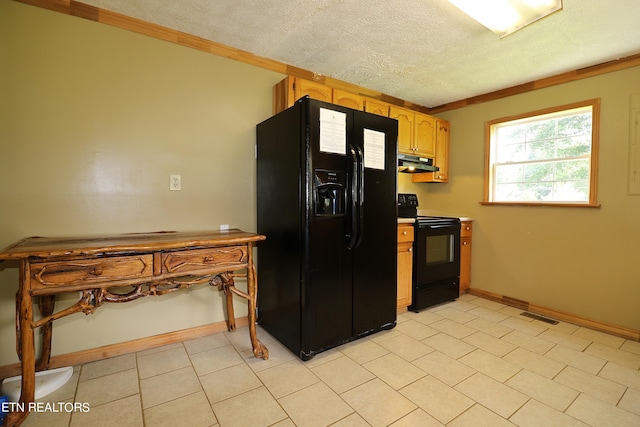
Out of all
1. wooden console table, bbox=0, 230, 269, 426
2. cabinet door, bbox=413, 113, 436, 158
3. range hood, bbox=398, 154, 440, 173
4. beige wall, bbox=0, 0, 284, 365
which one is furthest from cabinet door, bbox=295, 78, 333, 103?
wooden console table, bbox=0, 230, 269, 426

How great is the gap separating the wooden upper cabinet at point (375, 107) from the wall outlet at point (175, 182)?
1940 millimetres

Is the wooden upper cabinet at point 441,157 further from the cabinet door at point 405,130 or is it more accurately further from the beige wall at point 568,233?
the cabinet door at point 405,130

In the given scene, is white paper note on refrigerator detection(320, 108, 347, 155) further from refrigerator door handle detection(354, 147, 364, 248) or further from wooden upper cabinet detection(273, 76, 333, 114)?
wooden upper cabinet detection(273, 76, 333, 114)

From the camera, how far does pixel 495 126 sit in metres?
3.46

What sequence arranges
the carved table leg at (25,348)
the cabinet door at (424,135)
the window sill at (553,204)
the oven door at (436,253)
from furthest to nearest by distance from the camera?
1. the cabinet door at (424,135)
2. the oven door at (436,253)
3. the window sill at (553,204)
4. the carved table leg at (25,348)

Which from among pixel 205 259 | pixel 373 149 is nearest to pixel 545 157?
pixel 373 149

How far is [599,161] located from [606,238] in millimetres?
712

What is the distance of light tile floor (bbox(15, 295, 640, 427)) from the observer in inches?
59.6

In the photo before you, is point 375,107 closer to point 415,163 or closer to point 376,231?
point 415,163

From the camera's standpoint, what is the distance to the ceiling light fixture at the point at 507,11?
1768mm

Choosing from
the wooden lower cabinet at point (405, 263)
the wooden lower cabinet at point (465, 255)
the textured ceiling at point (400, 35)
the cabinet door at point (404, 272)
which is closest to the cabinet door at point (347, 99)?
the textured ceiling at point (400, 35)

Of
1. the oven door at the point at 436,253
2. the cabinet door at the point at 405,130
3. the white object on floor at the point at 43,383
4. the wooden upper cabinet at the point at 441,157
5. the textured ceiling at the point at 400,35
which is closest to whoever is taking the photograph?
the white object on floor at the point at 43,383

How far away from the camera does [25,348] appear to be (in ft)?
4.73

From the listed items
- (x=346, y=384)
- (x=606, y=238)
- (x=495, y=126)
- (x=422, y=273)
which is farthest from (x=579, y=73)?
(x=346, y=384)
